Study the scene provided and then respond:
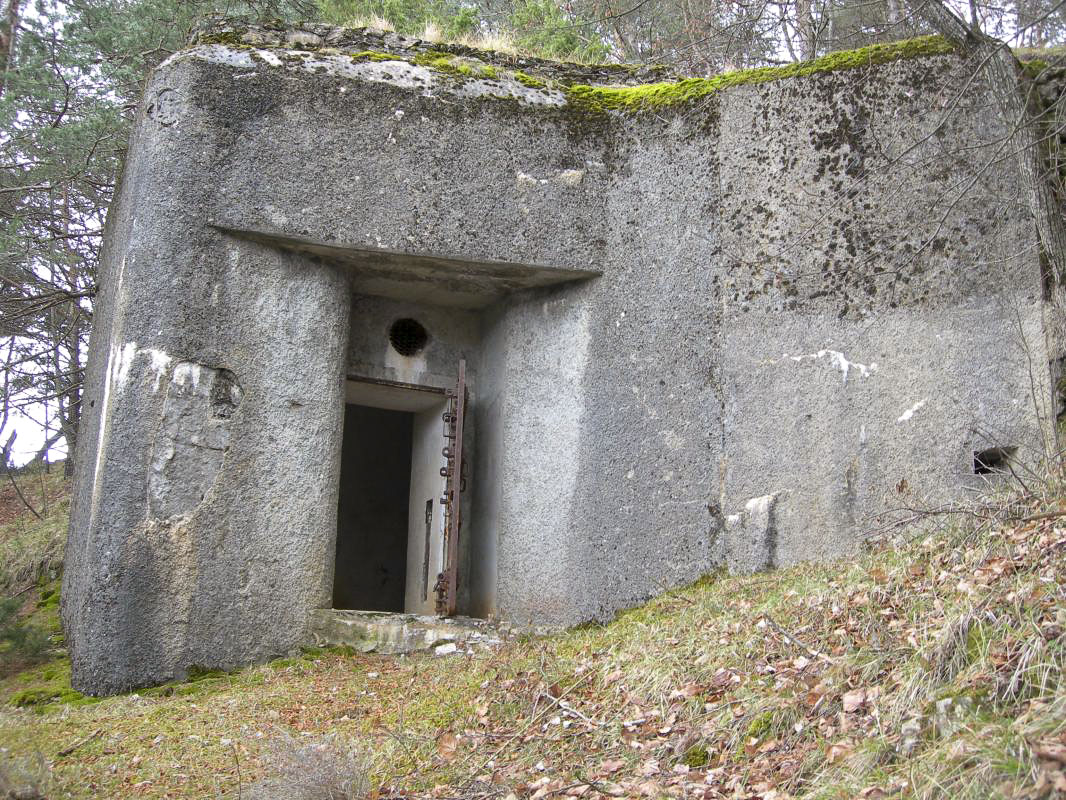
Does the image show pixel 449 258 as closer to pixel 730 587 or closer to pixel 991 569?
pixel 730 587

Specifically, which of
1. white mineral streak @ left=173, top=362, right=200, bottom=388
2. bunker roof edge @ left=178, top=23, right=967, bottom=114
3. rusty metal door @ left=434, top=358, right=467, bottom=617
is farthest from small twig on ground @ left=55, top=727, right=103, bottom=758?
bunker roof edge @ left=178, top=23, right=967, bottom=114

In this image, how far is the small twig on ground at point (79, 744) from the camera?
4.83 m

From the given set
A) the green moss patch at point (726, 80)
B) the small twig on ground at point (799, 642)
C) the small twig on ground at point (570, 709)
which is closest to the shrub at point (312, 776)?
the small twig on ground at point (570, 709)

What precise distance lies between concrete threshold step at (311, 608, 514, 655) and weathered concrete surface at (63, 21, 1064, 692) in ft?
0.50

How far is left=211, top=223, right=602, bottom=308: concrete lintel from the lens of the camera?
6789mm

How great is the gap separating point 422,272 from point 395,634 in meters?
2.40

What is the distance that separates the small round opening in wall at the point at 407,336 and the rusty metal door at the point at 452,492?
0.51 meters

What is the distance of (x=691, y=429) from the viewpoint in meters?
6.58

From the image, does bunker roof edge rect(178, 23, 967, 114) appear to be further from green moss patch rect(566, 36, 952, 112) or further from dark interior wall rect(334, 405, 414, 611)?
dark interior wall rect(334, 405, 414, 611)

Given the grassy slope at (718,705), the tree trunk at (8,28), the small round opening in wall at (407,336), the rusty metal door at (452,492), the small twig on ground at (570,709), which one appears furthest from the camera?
the tree trunk at (8,28)

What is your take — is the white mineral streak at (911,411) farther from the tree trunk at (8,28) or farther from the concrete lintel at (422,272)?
the tree trunk at (8,28)

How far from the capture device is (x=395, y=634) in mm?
6707

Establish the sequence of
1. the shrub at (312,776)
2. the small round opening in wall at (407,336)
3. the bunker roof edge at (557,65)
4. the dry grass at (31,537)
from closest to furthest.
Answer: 1. the shrub at (312,776)
2. the bunker roof edge at (557,65)
3. the small round opening in wall at (407,336)
4. the dry grass at (31,537)

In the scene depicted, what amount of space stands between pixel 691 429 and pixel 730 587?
1083mm
